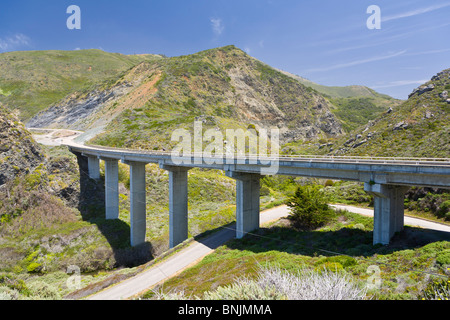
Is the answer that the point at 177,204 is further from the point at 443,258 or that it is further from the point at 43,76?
the point at 43,76

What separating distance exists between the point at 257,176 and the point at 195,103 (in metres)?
69.6

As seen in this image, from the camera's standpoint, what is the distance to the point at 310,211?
24672 millimetres

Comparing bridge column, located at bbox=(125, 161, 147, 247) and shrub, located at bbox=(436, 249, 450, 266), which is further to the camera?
bridge column, located at bbox=(125, 161, 147, 247)

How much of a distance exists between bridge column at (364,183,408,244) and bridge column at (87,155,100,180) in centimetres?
4475

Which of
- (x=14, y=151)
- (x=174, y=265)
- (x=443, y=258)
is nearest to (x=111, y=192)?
(x=14, y=151)

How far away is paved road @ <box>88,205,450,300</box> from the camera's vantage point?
18969 mm

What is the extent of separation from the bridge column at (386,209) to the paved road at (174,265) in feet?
17.3

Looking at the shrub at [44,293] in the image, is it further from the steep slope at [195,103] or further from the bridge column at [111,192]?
the steep slope at [195,103]

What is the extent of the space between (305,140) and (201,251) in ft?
279

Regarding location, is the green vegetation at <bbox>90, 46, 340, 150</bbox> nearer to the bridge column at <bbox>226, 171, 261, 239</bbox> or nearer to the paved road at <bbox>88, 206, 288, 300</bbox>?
the paved road at <bbox>88, 206, 288, 300</bbox>

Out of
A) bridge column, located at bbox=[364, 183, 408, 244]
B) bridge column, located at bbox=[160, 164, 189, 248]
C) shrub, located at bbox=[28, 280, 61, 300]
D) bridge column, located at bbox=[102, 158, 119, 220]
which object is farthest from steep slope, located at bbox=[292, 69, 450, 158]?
bridge column, located at bbox=[102, 158, 119, 220]

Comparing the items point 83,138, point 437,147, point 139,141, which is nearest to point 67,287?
point 139,141

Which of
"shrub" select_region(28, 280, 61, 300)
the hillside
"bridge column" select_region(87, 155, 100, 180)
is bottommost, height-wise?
"shrub" select_region(28, 280, 61, 300)
